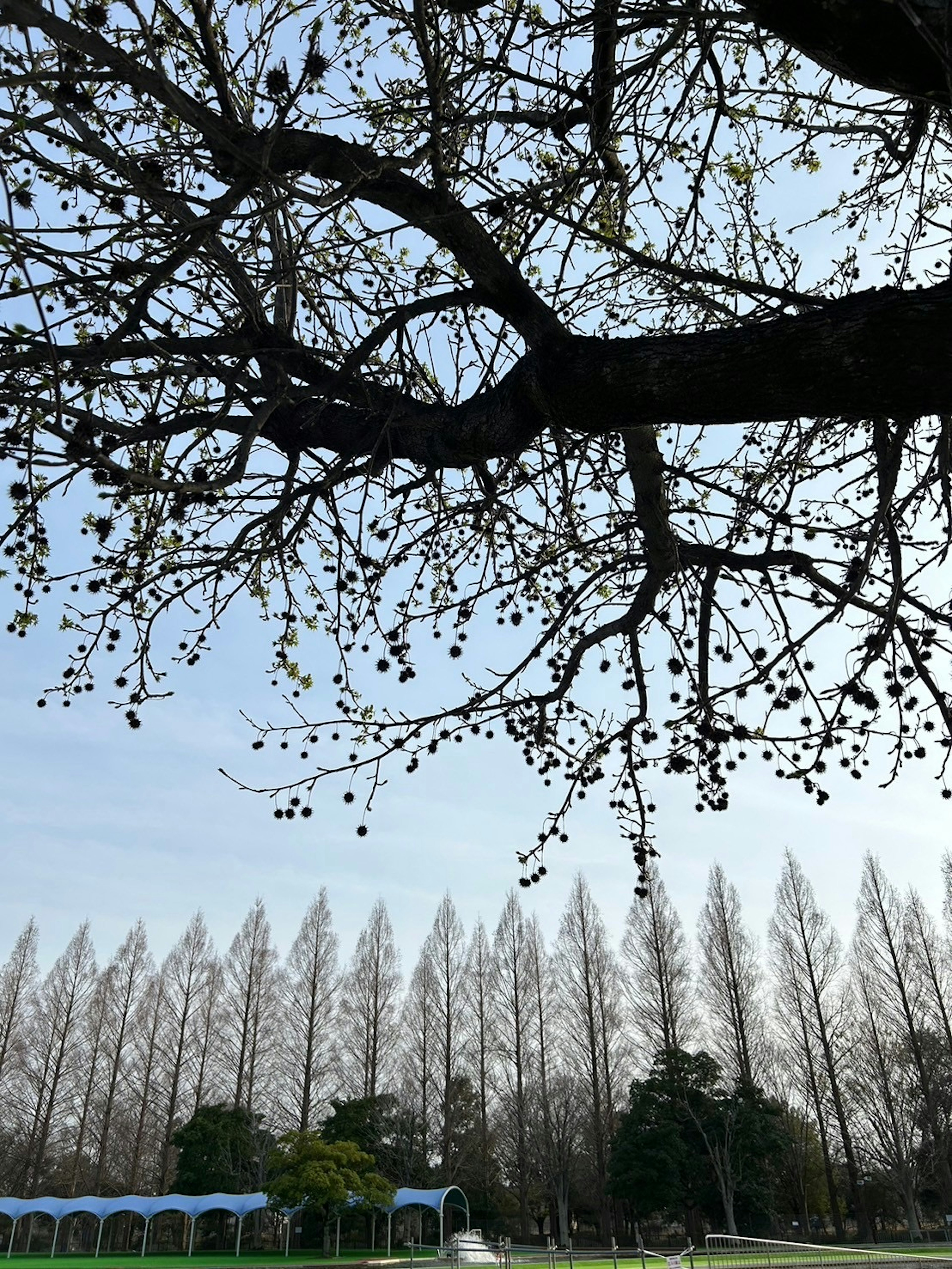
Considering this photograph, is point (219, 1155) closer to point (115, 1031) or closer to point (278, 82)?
point (115, 1031)

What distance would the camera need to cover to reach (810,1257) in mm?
19250

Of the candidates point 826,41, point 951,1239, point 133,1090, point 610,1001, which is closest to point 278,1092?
point 133,1090

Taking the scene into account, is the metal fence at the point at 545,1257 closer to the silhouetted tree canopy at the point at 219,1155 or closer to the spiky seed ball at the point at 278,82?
the silhouetted tree canopy at the point at 219,1155

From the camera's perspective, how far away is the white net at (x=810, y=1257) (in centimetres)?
1711

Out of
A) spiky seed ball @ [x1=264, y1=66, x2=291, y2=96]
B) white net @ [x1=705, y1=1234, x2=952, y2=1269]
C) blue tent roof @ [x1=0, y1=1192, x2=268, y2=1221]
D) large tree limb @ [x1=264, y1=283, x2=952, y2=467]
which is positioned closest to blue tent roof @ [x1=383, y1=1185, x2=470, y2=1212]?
blue tent roof @ [x1=0, y1=1192, x2=268, y2=1221]

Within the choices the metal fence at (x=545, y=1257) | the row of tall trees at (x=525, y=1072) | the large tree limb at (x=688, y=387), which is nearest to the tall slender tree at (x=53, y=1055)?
the row of tall trees at (x=525, y=1072)

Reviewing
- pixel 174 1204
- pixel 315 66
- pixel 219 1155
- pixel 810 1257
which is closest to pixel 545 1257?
pixel 810 1257

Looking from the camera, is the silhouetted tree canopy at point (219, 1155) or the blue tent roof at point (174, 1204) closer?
the blue tent roof at point (174, 1204)

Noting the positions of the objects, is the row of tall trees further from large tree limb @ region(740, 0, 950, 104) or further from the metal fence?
large tree limb @ region(740, 0, 950, 104)

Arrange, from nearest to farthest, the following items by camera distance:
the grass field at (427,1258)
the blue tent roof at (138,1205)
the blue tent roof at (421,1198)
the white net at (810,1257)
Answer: the white net at (810,1257)
the grass field at (427,1258)
the blue tent roof at (421,1198)
the blue tent roof at (138,1205)

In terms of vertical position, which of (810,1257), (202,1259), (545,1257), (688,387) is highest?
(688,387)

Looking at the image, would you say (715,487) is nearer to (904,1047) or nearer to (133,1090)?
(904,1047)

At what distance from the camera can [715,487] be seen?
442 cm

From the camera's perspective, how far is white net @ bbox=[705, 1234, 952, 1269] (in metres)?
17.1
